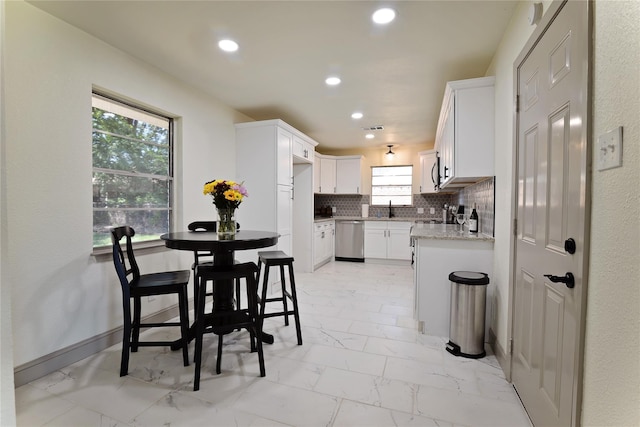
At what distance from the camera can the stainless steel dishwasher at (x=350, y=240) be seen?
6254 mm

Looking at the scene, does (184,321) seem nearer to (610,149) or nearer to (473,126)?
(610,149)

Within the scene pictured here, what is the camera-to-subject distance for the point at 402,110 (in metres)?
4.08

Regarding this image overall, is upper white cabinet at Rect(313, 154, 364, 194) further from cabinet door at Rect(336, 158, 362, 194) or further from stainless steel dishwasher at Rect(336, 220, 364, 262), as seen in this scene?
stainless steel dishwasher at Rect(336, 220, 364, 262)

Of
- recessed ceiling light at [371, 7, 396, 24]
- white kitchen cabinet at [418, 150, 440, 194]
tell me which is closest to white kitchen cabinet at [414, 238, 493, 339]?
recessed ceiling light at [371, 7, 396, 24]

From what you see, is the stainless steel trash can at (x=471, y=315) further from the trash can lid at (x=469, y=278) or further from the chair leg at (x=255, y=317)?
the chair leg at (x=255, y=317)

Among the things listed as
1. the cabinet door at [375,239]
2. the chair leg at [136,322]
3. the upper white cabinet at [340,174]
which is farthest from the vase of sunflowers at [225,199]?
the cabinet door at [375,239]

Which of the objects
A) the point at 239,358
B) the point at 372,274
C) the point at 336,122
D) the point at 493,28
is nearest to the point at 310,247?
the point at 372,274

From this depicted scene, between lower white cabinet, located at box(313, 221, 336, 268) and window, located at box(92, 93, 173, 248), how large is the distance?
278 cm

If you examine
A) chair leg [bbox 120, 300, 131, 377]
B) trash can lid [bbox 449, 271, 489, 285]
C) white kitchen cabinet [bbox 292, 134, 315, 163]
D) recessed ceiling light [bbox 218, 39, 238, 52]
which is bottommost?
chair leg [bbox 120, 300, 131, 377]

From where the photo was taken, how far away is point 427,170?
5.88 metres

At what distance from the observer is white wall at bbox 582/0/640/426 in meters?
0.85

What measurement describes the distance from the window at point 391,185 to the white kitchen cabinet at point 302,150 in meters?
2.18

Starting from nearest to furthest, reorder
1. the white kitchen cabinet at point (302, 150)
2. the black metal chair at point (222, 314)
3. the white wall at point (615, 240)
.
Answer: the white wall at point (615, 240) → the black metal chair at point (222, 314) → the white kitchen cabinet at point (302, 150)

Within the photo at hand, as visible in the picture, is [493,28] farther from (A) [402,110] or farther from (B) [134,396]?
(B) [134,396]
